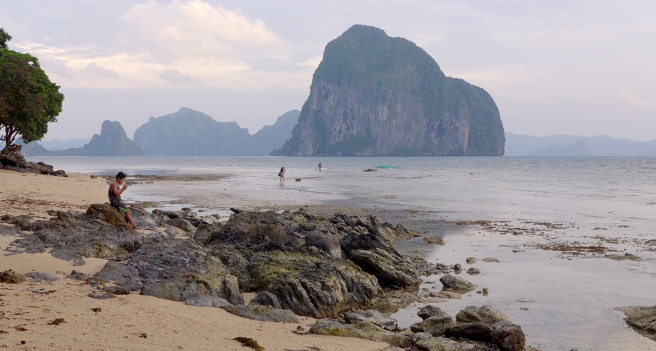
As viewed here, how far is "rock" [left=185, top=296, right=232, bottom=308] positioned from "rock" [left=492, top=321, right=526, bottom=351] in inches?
203

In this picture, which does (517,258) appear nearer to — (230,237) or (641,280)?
(641,280)

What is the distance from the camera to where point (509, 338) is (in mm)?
9867

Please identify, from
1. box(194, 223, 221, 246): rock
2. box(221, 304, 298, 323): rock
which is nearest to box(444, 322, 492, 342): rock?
box(221, 304, 298, 323): rock

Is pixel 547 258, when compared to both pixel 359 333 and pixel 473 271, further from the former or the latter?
pixel 359 333

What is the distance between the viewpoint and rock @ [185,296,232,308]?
33.9 feet

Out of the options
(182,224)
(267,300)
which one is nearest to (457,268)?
(267,300)

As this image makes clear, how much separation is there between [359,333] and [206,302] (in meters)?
3.06

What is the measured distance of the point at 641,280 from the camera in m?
15.2

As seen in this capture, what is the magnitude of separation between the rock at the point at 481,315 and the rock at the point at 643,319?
262 centimetres

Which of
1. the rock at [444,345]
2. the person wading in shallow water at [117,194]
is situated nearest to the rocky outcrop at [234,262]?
the person wading in shallow water at [117,194]

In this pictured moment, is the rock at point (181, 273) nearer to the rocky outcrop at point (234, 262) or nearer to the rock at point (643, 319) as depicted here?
the rocky outcrop at point (234, 262)

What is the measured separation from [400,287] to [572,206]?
2800cm

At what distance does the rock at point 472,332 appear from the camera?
1025 cm

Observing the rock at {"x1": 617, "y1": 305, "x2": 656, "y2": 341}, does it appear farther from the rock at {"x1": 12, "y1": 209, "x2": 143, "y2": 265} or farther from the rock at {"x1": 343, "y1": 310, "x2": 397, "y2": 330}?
the rock at {"x1": 12, "y1": 209, "x2": 143, "y2": 265}
